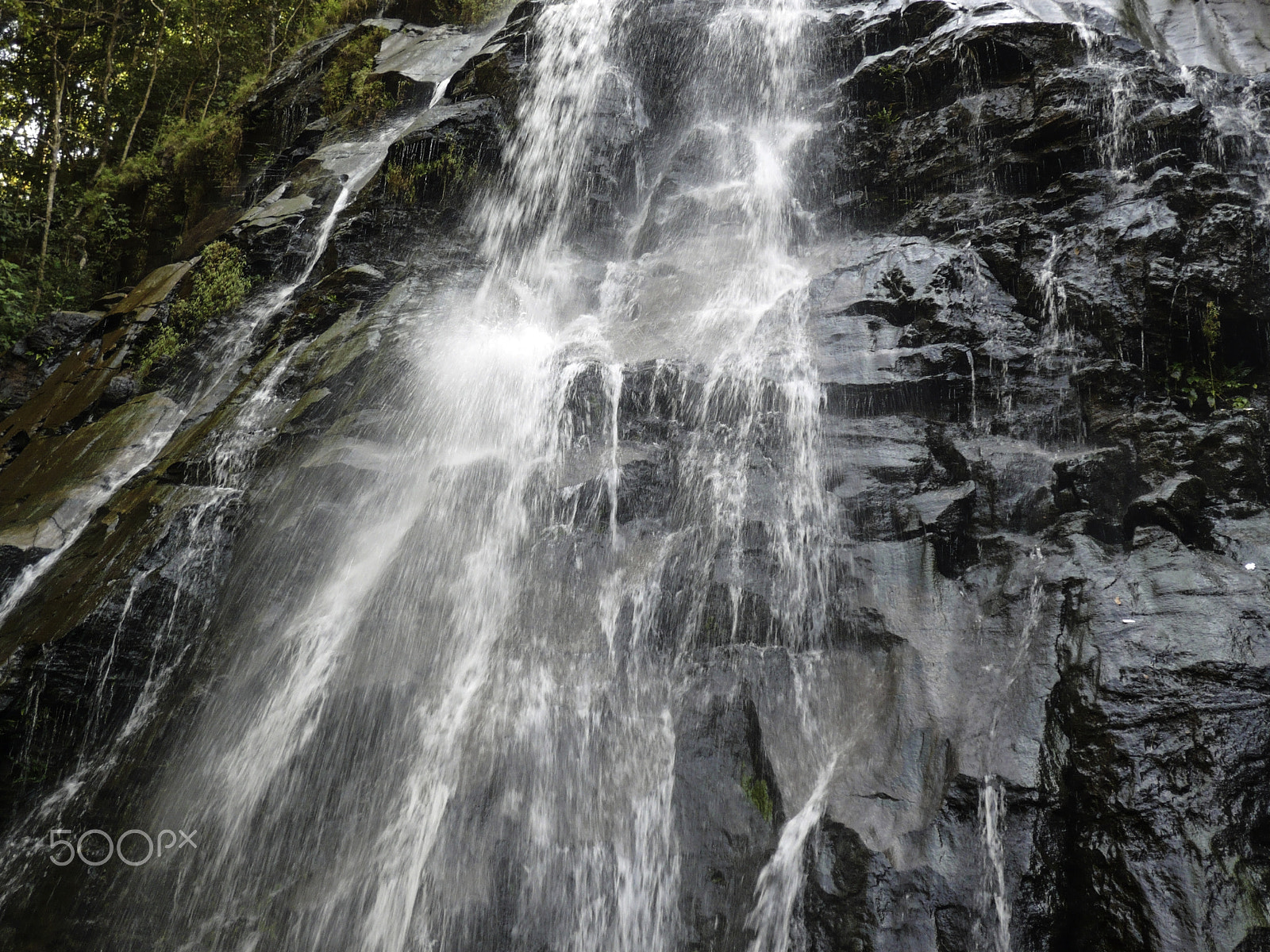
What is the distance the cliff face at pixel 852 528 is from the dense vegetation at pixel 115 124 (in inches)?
249

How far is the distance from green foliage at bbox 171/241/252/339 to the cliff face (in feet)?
0.82

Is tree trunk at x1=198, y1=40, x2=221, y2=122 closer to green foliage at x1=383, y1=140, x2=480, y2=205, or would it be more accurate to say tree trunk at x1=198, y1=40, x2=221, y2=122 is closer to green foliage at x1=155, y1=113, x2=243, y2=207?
green foliage at x1=155, y1=113, x2=243, y2=207

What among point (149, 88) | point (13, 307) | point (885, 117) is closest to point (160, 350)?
point (13, 307)

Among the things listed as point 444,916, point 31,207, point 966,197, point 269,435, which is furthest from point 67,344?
point 966,197

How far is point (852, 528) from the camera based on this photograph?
5.88 m

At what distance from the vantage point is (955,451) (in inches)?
238

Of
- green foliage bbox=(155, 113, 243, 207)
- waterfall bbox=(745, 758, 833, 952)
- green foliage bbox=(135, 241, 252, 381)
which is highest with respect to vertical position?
green foliage bbox=(155, 113, 243, 207)

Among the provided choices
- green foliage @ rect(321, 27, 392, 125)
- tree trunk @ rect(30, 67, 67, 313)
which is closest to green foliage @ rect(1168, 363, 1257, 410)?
green foliage @ rect(321, 27, 392, 125)

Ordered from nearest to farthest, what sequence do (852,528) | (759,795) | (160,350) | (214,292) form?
(759,795)
(852,528)
(160,350)
(214,292)

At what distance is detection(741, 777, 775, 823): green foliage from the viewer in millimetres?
4691

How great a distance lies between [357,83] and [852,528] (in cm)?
1264

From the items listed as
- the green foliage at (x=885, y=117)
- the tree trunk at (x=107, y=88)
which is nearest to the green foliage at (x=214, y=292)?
the green foliage at (x=885, y=117)

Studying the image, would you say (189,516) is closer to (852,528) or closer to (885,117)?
(852,528)

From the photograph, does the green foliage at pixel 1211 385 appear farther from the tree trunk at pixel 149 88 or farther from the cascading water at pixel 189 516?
the tree trunk at pixel 149 88
